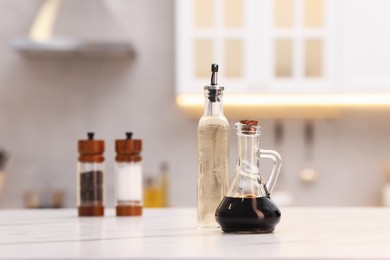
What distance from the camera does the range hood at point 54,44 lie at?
12.5ft

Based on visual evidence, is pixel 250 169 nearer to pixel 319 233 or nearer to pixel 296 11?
pixel 319 233

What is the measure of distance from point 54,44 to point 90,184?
6.16ft

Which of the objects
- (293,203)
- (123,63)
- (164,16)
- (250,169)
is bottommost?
(293,203)

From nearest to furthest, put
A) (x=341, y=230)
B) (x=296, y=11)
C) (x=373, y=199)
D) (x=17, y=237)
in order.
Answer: (x=17, y=237)
(x=341, y=230)
(x=296, y=11)
(x=373, y=199)

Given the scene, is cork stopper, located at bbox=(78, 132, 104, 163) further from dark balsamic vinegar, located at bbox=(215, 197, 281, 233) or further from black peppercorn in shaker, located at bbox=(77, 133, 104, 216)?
dark balsamic vinegar, located at bbox=(215, 197, 281, 233)

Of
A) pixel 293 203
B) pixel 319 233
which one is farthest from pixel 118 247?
pixel 293 203

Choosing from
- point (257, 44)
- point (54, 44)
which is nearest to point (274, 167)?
point (257, 44)

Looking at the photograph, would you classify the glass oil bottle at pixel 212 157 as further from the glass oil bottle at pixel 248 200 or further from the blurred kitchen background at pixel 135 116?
the blurred kitchen background at pixel 135 116

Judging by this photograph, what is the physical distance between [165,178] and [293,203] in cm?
69

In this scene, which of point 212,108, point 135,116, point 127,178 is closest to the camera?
point 212,108

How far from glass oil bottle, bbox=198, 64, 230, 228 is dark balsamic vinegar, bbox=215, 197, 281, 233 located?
0.39 feet

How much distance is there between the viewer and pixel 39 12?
4.17 m

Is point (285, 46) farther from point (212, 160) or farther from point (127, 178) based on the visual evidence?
point (212, 160)

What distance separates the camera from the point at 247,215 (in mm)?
1499
